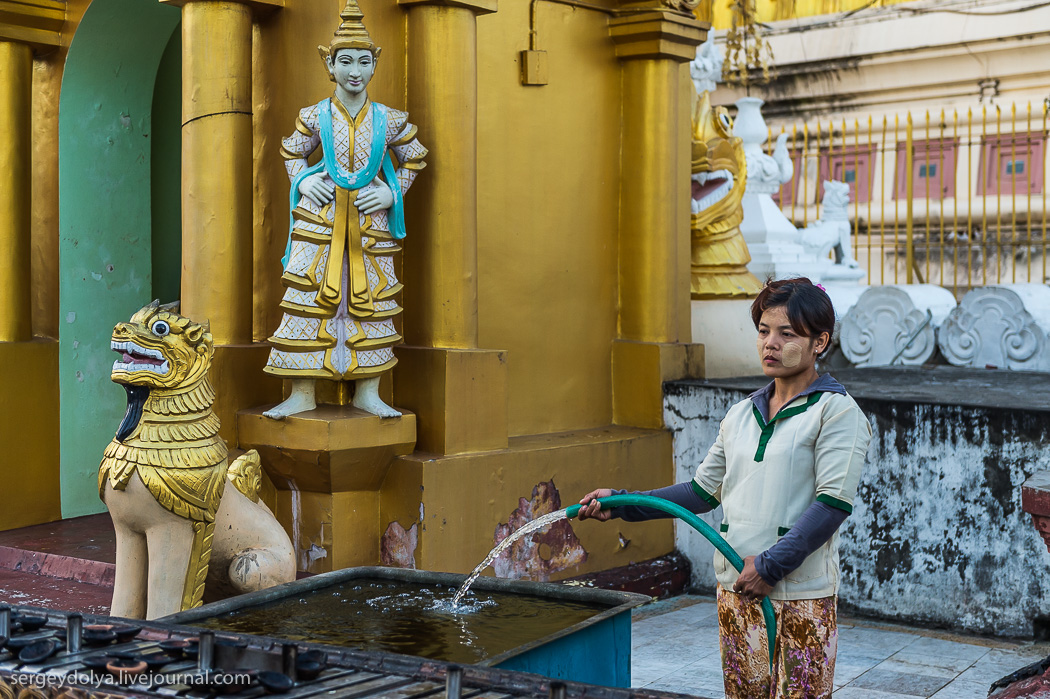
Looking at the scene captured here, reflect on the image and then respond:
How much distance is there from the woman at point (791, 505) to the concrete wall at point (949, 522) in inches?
110

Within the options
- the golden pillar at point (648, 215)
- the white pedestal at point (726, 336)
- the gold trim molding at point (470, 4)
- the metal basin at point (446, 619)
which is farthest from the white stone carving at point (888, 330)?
the metal basin at point (446, 619)

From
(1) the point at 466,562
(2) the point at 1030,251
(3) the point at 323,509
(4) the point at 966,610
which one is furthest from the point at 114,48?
(2) the point at 1030,251

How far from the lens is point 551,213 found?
20.9 feet

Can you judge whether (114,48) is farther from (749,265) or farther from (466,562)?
(749,265)

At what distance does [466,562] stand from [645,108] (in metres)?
2.64

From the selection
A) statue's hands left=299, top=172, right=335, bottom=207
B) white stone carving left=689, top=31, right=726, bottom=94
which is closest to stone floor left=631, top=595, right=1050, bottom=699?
statue's hands left=299, top=172, right=335, bottom=207

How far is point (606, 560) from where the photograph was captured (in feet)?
20.4

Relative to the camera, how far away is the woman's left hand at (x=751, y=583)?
2.92 metres

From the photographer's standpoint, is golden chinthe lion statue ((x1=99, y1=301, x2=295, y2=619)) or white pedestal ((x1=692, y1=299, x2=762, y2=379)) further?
white pedestal ((x1=692, y1=299, x2=762, y2=379))

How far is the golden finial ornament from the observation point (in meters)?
4.97

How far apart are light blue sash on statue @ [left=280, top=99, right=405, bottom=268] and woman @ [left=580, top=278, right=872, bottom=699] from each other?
245 cm

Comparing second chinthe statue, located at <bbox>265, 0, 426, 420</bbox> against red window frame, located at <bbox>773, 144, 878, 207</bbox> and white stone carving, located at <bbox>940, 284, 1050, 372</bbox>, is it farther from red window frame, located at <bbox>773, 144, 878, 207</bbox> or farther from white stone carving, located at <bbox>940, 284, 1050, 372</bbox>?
red window frame, located at <bbox>773, 144, 878, 207</bbox>

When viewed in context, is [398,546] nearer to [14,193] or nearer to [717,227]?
[14,193]

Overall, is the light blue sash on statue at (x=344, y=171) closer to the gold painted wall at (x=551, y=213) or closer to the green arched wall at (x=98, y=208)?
the gold painted wall at (x=551, y=213)
